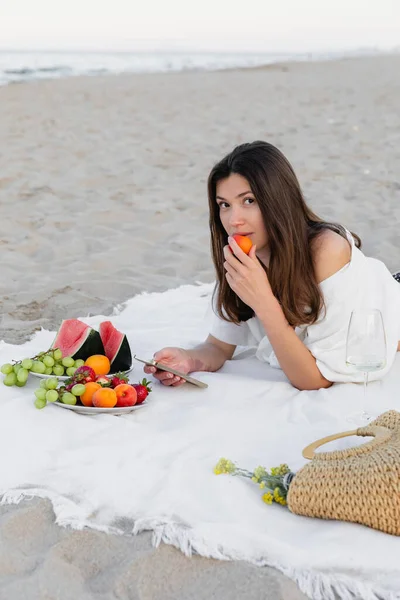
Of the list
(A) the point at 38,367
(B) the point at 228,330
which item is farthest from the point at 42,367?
(B) the point at 228,330

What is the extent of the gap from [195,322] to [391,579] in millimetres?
2943

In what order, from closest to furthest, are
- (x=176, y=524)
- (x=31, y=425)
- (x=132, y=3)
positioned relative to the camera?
(x=176, y=524) < (x=31, y=425) < (x=132, y=3)

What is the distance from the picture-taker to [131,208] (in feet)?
25.9

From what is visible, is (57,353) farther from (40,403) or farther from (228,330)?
(228,330)

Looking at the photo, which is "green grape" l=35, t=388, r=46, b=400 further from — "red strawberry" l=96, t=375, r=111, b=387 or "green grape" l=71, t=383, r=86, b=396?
"red strawberry" l=96, t=375, r=111, b=387

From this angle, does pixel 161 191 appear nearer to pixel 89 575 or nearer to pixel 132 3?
pixel 89 575

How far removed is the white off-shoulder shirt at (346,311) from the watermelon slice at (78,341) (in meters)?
1.09

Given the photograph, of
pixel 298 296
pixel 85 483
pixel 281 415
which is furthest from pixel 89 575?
pixel 298 296

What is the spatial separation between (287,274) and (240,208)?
40 centimetres

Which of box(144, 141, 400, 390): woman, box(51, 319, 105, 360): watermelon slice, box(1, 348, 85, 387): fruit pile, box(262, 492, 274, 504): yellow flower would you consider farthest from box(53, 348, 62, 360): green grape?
box(262, 492, 274, 504): yellow flower

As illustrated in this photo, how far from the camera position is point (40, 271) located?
234 inches

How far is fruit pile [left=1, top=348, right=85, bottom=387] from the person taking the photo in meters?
3.56

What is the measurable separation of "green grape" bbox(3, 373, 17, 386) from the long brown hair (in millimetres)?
1317

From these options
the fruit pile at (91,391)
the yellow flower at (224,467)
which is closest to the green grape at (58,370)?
the fruit pile at (91,391)
